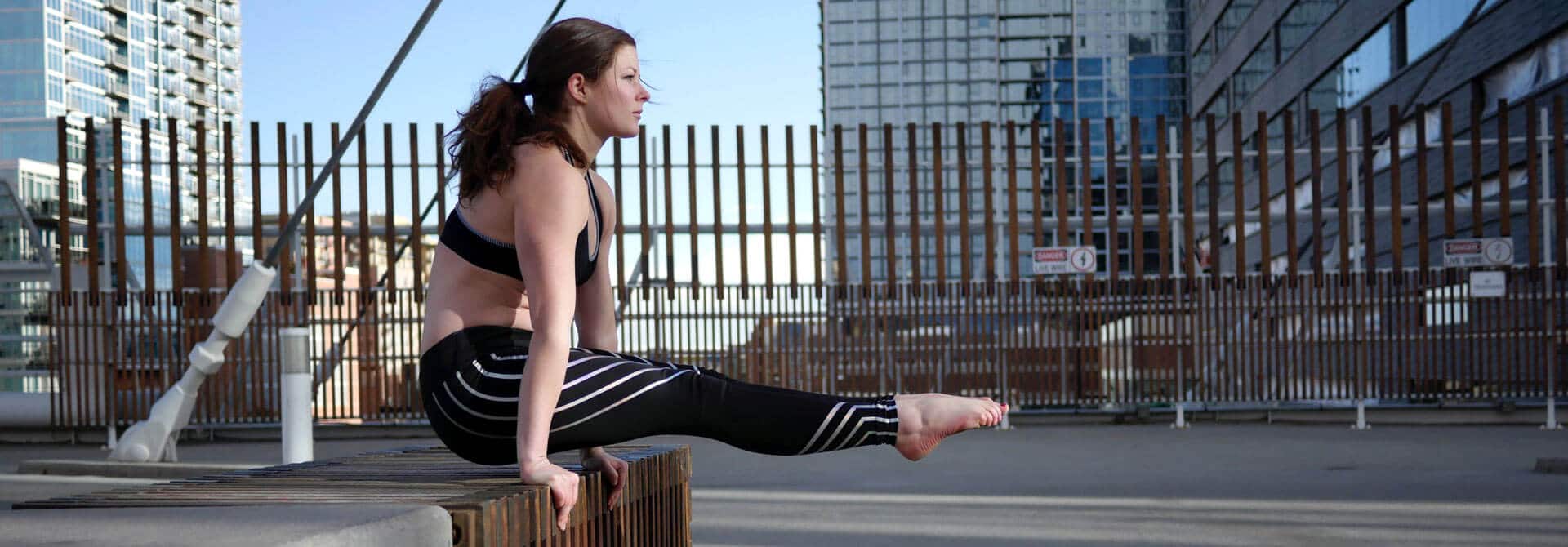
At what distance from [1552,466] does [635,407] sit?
282 inches

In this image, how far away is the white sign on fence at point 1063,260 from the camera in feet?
44.9

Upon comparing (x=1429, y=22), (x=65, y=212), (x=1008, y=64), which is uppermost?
(x=1008, y=64)

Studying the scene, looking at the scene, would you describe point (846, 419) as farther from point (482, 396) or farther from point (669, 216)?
point (669, 216)

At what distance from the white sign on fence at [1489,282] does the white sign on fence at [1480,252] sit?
0.13 m

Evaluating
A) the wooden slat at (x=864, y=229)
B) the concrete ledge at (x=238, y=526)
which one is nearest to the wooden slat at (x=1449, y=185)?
the wooden slat at (x=864, y=229)

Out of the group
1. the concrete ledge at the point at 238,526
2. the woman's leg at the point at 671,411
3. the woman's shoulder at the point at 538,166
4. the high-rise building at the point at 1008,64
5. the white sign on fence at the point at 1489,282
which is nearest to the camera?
the concrete ledge at the point at 238,526

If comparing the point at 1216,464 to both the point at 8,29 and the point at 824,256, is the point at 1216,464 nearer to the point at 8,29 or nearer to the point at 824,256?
the point at 824,256

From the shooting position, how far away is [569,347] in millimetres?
2822

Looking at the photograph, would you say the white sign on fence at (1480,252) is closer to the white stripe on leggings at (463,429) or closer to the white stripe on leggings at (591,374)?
the white stripe on leggings at (591,374)

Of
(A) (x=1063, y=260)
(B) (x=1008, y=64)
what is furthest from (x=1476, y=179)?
(B) (x=1008, y=64)

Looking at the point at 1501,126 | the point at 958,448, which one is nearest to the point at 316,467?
the point at 958,448

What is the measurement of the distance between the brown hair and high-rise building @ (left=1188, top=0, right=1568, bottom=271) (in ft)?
30.2

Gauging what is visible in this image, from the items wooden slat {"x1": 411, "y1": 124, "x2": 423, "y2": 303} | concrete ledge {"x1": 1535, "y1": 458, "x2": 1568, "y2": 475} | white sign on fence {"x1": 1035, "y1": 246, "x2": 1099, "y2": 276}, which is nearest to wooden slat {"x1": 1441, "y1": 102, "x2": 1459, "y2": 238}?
white sign on fence {"x1": 1035, "y1": 246, "x2": 1099, "y2": 276}

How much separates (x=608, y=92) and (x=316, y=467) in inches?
42.1
